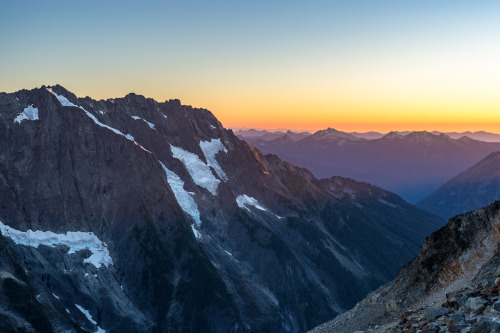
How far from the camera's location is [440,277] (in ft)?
206

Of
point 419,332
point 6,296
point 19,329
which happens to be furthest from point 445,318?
point 6,296

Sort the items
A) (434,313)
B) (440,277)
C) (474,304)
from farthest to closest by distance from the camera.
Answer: (440,277)
(434,313)
(474,304)

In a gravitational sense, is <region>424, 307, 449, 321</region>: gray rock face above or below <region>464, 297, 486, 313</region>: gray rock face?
below

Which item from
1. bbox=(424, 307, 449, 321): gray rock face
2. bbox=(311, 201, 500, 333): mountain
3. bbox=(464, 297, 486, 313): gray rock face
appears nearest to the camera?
bbox=(464, 297, 486, 313): gray rock face

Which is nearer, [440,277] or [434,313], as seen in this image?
[434,313]

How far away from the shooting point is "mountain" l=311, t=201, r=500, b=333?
44.5m

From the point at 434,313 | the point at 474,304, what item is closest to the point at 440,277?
the point at 434,313

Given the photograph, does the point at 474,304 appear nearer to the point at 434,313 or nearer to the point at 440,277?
the point at 434,313

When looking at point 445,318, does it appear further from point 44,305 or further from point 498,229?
point 44,305

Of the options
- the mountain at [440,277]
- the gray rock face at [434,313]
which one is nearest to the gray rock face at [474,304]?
the gray rock face at [434,313]

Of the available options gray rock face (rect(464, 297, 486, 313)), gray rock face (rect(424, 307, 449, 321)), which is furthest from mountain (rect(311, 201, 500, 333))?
gray rock face (rect(464, 297, 486, 313))

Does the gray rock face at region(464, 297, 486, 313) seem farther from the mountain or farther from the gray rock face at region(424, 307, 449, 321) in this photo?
the mountain

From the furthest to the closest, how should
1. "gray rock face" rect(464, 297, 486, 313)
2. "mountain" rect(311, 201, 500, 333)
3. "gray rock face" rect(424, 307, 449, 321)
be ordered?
"mountain" rect(311, 201, 500, 333) < "gray rock face" rect(424, 307, 449, 321) < "gray rock face" rect(464, 297, 486, 313)

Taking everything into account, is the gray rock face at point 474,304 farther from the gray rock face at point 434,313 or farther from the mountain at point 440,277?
the mountain at point 440,277
